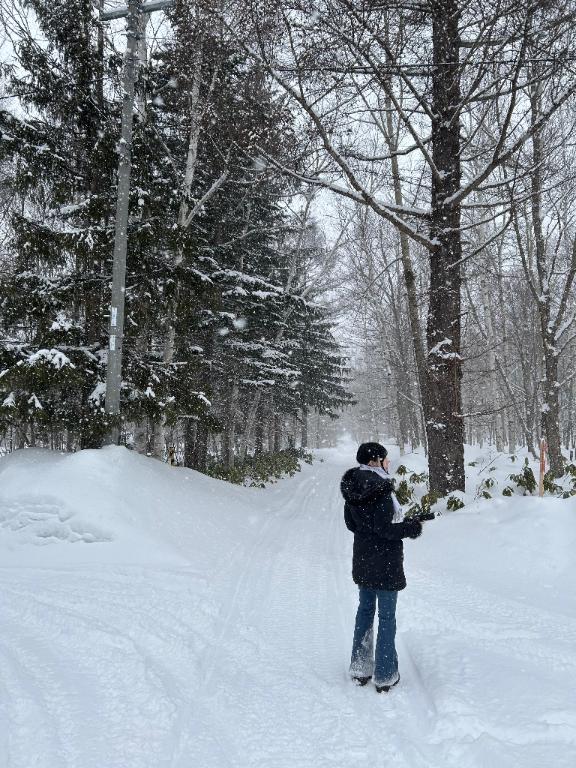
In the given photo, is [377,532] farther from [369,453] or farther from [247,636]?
[247,636]

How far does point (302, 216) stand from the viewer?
59.9 ft

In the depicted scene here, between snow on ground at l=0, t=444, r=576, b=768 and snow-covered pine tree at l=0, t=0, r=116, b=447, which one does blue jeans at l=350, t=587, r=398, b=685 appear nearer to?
snow on ground at l=0, t=444, r=576, b=768

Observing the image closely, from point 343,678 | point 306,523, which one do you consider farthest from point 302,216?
point 343,678

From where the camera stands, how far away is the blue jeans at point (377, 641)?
3.40 metres

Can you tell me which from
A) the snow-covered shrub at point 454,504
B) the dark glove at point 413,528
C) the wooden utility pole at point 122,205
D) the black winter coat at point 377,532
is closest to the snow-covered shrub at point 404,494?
the snow-covered shrub at point 454,504

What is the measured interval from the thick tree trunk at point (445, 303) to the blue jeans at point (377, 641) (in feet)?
16.3

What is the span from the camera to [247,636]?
14.1 feet

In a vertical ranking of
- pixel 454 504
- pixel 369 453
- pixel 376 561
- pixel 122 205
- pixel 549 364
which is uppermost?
pixel 122 205

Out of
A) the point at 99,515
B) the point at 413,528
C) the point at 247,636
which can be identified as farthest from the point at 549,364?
the point at 99,515

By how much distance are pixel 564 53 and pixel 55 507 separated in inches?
336

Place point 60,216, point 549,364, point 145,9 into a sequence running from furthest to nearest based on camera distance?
1. point 549,364
2. point 60,216
3. point 145,9

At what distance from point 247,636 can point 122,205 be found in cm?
708

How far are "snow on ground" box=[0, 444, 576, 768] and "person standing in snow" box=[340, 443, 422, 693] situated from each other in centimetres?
20

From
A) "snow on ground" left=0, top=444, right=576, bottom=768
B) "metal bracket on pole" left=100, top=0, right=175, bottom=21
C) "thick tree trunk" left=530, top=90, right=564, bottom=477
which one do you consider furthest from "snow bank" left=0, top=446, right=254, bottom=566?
"metal bracket on pole" left=100, top=0, right=175, bottom=21
